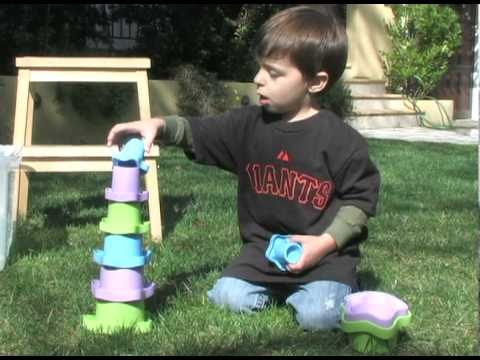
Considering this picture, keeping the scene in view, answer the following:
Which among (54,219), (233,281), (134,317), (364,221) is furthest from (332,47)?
(54,219)

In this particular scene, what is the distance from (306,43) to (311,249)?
2.30 ft

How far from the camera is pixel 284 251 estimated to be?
2.56 metres

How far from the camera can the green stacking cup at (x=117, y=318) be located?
2482mm

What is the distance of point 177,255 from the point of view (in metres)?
3.52

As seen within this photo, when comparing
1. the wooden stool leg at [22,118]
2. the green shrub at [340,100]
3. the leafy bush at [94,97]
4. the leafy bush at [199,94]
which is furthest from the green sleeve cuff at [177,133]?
the green shrub at [340,100]

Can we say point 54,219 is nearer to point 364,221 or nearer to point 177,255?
point 177,255

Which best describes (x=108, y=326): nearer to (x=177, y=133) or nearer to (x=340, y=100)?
(x=177, y=133)

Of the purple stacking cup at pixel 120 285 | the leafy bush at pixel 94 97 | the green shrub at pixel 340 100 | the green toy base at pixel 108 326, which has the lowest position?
the green toy base at pixel 108 326

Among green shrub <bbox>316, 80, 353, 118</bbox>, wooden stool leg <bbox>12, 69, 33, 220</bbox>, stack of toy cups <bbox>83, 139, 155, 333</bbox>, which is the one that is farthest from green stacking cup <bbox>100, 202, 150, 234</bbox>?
green shrub <bbox>316, 80, 353, 118</bbox>

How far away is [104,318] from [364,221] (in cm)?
92

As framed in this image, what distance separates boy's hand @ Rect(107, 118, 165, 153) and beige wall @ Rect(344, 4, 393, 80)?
396 inches

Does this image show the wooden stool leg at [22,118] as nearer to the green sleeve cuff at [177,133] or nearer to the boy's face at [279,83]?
the green sleeve cuff at [177,133]

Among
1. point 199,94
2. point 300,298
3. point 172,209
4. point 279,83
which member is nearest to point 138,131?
point 279,83

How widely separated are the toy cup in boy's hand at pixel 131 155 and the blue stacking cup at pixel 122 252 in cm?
22
